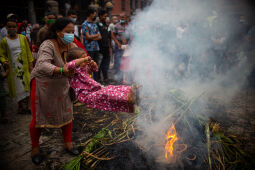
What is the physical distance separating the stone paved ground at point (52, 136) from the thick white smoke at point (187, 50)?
1.09 metres

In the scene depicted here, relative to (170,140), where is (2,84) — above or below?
above

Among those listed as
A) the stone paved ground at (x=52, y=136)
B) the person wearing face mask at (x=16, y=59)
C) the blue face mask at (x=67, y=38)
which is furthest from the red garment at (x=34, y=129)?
the person wearing face mask at (x=16, y=59)

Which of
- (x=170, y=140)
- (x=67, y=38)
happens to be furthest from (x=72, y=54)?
(x=170, y=140)

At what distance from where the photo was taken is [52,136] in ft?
11.1

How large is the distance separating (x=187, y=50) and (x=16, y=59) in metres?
6.06

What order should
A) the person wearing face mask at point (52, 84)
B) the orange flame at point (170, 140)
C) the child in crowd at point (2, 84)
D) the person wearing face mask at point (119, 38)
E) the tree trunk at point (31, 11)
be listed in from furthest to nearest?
the tree trunk at point (31, 11) → the person wearing face mask at point (119, 38) → the child in crowd at point (2, 84) → the orange flame at point (170, 140) → the person wearing face mask at point (52, 84)

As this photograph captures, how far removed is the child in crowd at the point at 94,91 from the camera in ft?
7.11

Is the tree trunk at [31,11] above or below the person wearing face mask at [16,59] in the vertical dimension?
above

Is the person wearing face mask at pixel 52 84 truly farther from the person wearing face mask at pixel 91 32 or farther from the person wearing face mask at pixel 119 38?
the person wearing face mask at pixel 119 38

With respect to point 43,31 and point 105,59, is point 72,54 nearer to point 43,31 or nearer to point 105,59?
point 43,31

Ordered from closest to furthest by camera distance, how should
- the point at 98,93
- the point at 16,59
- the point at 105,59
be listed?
the point at 98,93
the point at 16,59
the point at 105,59

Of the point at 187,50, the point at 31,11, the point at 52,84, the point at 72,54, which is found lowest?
the point at 187,50

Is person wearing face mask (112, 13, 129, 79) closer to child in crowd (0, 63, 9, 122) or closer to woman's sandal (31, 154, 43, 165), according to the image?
child in crowd (0, 63, 9, 122)

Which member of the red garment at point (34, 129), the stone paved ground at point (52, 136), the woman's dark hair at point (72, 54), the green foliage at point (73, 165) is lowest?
the stone paved ground at point (52, 136)
